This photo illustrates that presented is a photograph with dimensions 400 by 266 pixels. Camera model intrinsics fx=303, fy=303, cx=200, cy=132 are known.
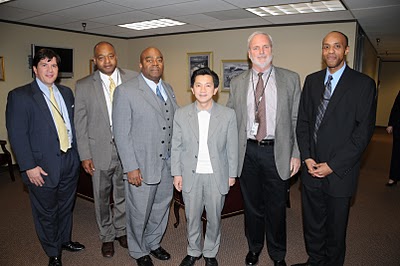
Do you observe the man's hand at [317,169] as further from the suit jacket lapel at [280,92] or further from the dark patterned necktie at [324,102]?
the suit jacket lapel at [280,92]

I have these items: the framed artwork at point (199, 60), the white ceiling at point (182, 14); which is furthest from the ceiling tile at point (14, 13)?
the framed artwork at point (199, 60)

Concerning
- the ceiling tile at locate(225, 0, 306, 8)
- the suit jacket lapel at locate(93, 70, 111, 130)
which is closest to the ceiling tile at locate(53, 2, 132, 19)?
the ceiling tile at locate(225, 0, 306, 8)

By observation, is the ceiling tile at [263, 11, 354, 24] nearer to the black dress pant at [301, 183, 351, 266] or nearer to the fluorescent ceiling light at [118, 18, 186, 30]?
the fluorescent ceiling light at [118, 18, 186, 30]

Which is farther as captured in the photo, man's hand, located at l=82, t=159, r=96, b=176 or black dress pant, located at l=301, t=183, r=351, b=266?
man's hand, located at l=82, t=159, r=96, b=176

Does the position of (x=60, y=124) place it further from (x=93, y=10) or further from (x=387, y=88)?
(x=387, y=88)

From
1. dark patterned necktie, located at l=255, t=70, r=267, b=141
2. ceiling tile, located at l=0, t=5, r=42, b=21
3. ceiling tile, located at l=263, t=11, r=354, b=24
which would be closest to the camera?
dark patterned necktie, located at l=255, t=70, r=267, b=141

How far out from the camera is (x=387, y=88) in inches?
529

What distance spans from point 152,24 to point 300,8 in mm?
3048

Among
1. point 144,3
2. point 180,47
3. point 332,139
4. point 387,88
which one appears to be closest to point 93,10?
point 144,3

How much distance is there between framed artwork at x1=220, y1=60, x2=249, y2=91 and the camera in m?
6.63

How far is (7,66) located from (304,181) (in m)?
6.03

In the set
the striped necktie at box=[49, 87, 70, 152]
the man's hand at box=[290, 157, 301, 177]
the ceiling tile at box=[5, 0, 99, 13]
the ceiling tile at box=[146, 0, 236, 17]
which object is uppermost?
the ceiling tile at box=[146, 0, 236, 17]

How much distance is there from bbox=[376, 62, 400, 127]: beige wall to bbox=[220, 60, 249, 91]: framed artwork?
388 inches

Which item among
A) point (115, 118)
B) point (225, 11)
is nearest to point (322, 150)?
point (115, 118)
